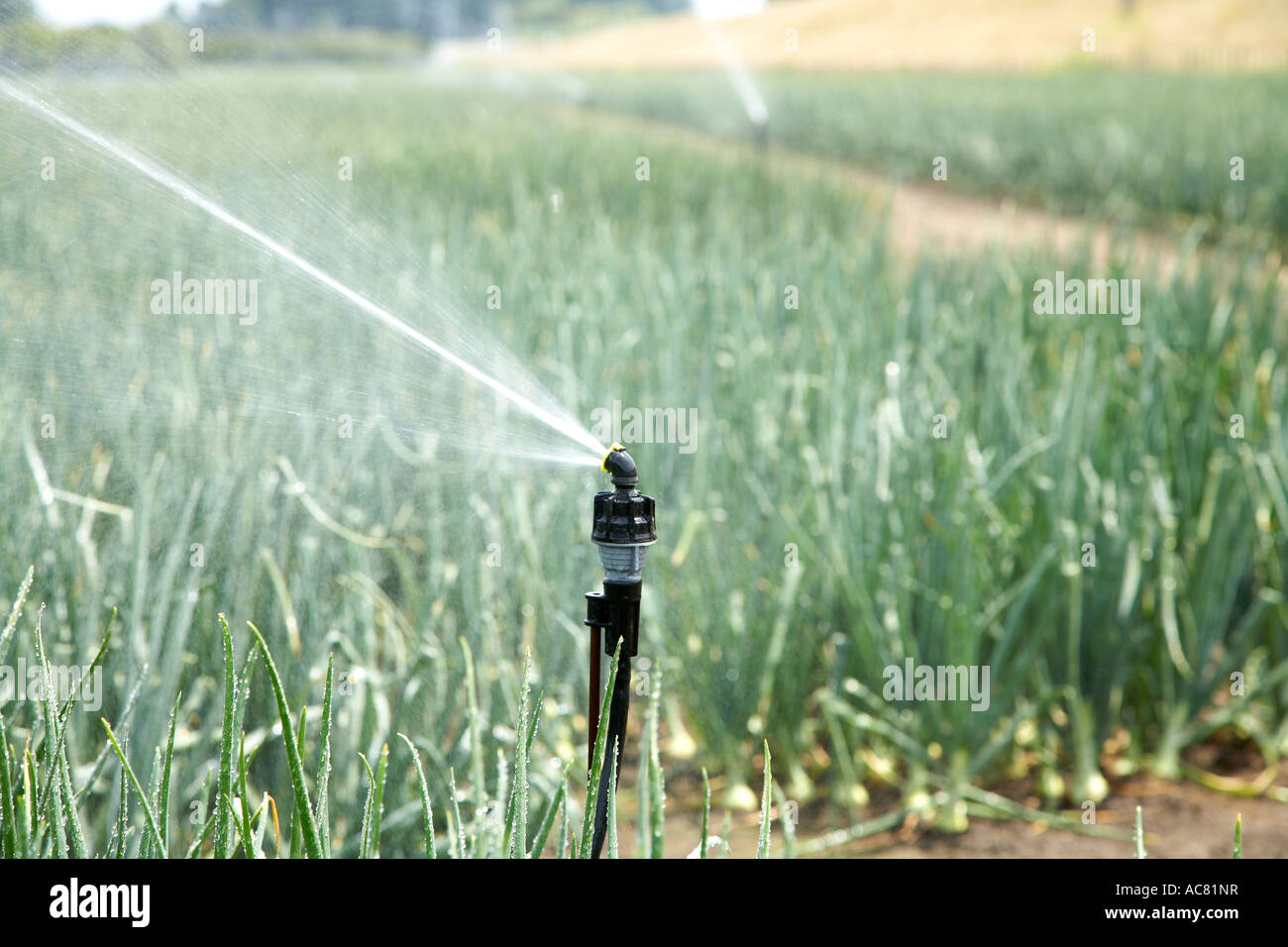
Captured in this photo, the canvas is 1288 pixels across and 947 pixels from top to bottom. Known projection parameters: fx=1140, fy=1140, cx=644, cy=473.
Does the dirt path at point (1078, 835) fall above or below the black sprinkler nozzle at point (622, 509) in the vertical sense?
below

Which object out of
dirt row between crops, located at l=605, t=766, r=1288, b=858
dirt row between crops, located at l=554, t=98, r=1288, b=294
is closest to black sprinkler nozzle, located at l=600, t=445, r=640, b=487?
dirt row between crops, located at l=605, t=766, r=1288, b=858

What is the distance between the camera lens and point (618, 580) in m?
0.89

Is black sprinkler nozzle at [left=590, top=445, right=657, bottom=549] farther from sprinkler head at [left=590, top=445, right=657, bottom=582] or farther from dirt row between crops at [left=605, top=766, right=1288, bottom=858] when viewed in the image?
dirt row between crops at [left=605, top=766, right=1288, bottom=858]

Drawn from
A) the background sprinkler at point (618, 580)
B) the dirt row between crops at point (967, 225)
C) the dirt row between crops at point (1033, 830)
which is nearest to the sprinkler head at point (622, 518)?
the background sprinkler at point (618, 580)

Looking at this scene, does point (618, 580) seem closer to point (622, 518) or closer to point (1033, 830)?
point (622, 518)

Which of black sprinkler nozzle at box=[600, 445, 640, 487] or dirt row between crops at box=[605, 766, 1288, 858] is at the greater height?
black sprinkler nozzle at box=[600, 445, 640, 487]

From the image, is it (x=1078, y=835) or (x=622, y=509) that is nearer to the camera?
(x=622, y=509)

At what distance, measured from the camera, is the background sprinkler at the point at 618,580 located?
863 mm

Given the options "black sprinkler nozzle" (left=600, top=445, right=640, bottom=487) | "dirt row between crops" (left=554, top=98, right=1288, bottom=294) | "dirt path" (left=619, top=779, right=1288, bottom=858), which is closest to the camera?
"black sprinkler nozzle" (left=600, top=445, right=640, bottom=487)

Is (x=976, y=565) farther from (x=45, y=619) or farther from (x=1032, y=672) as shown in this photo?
(x=45, y=619)

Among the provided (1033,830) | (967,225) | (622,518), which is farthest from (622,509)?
(967,225)

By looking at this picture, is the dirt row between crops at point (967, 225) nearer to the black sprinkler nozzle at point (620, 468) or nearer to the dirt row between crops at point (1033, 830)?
the dirt row between crops at point (1033, 830)

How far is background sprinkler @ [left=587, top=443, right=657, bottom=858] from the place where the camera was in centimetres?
86
